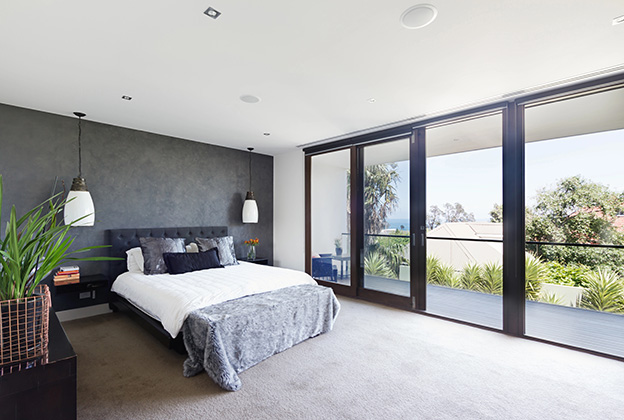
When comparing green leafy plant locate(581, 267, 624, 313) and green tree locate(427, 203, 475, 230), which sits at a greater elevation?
green tree locate(427, 203, 475, 230)

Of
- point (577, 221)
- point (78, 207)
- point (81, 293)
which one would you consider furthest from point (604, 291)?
point (81, 293)

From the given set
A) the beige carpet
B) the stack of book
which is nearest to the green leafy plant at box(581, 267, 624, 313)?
the beige carpet

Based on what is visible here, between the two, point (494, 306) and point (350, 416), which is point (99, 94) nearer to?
point (350, 416)

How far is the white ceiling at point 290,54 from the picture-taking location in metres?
1.86

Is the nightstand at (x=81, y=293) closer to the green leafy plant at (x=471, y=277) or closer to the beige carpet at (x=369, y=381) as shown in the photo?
the beige carpet at (x=369, y=381)

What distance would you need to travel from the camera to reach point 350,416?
1.96 metres

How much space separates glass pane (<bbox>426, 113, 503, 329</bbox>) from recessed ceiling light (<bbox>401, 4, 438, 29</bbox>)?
2.22 metres

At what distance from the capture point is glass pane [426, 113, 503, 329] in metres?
4.15

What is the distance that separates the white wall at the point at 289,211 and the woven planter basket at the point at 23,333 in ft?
14.1

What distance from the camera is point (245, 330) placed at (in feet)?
8.43

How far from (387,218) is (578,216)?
7.15 ft

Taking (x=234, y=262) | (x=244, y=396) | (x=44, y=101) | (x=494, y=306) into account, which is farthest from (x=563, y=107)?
(x=44, y=101)

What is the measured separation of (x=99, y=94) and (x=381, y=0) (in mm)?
2932

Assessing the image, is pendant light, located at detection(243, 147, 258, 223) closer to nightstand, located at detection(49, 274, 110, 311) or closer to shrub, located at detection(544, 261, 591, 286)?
nightstand, located at detection(49, 274, 110, 311)
